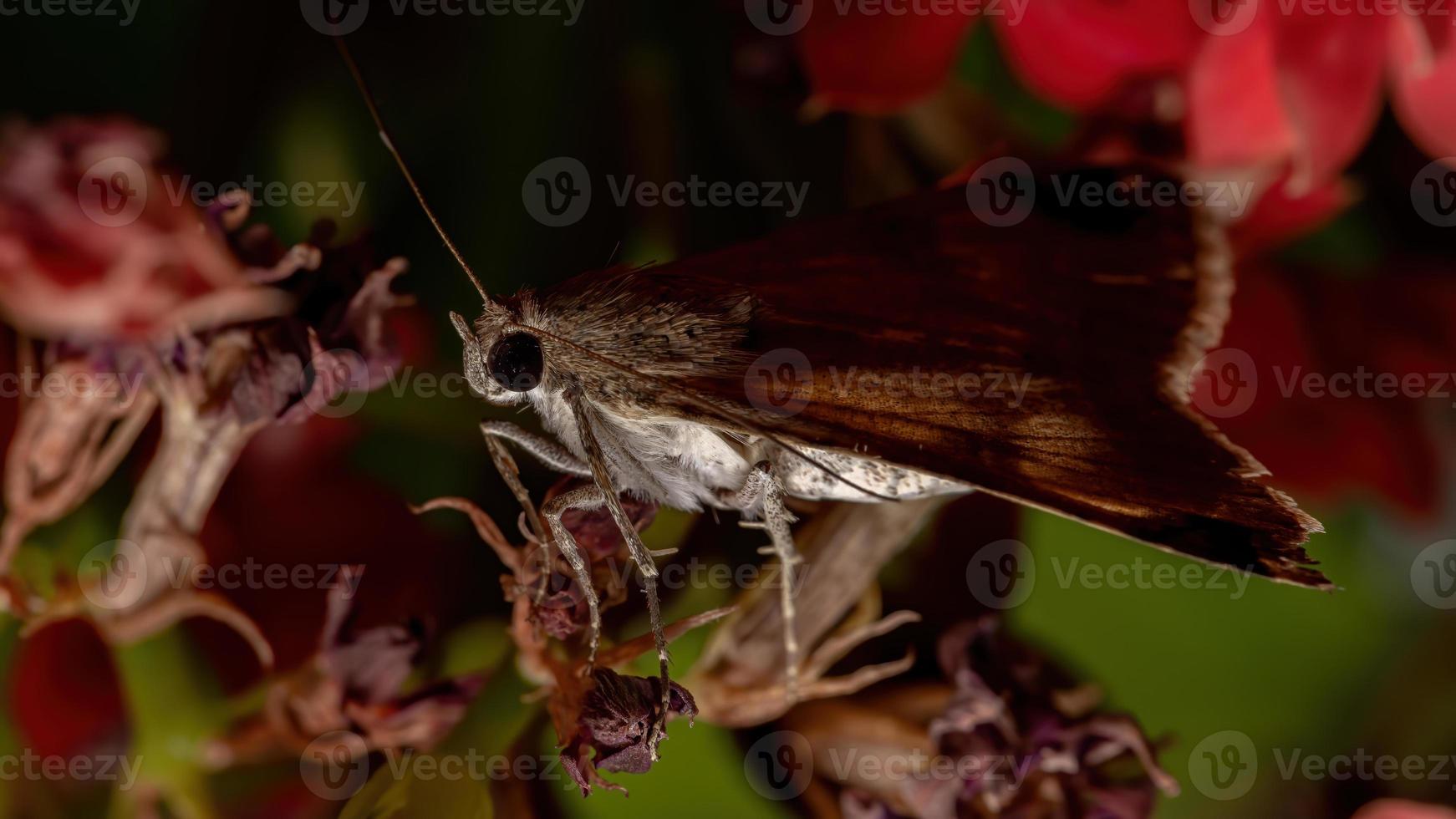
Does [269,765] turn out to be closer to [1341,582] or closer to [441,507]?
[441,507]

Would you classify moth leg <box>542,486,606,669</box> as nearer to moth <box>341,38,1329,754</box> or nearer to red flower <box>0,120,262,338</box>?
moth <box>341,38,1329,754</box>

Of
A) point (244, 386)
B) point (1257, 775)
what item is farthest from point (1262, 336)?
point (244, 386)

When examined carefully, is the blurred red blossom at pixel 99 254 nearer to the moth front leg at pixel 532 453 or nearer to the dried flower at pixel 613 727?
the moth front leg at pixel 532 453

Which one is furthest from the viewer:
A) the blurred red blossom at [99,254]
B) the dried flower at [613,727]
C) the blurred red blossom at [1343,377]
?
the blurred red blossom at [1343,377]

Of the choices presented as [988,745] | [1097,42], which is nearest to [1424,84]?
[1097,42]

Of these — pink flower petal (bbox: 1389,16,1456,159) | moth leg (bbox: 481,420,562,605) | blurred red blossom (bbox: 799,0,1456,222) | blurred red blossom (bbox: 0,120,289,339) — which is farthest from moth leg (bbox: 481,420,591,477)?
pink flower petal (bbox: 1389,16,1456,159)

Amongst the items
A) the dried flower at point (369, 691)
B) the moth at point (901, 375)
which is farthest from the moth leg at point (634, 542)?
the dried flower at point (369, 691)

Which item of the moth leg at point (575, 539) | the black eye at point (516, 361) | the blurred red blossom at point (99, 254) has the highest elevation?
the black eye at point (516, 361)
